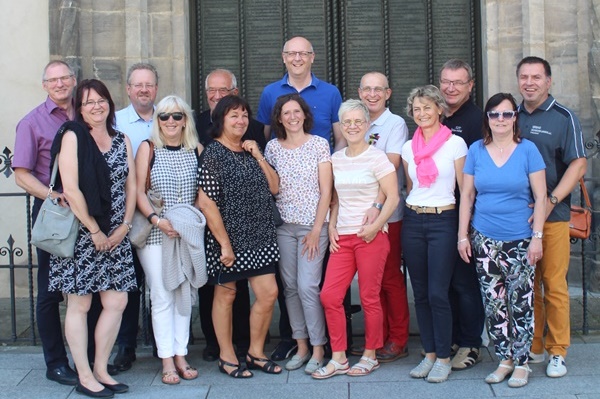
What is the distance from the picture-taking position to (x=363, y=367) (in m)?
5.87

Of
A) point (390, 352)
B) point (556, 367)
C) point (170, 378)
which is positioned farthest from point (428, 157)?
point (170, 378)

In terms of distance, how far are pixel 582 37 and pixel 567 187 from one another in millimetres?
3231


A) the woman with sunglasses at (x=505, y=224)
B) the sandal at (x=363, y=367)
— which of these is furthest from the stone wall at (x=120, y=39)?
the woman with sunglasses at (x=505, y=224)

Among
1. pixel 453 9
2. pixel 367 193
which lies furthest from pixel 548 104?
pixel 453 9

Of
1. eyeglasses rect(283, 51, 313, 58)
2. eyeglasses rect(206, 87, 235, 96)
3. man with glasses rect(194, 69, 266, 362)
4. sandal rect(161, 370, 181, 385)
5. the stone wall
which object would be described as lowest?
sandal rect(161, 370, 181, 385)

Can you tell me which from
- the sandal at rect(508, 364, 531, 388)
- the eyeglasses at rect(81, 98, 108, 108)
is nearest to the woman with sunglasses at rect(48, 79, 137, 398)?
the eyeglasses at rect(81, 98, 108, 108)

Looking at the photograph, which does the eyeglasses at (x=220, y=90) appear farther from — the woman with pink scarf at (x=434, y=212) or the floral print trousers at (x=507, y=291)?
the floral print trousers at (x=507, y=291)

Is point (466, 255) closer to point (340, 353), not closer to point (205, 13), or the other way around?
point (340, 353)

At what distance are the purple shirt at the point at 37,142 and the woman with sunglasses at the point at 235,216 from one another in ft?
3.41

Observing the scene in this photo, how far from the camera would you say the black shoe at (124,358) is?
6109 millimetres

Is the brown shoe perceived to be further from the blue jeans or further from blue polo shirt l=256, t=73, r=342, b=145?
blue polo shirt l=256, t=73, r=342, b=145

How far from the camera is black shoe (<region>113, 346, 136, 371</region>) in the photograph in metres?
6.11

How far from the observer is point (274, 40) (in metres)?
9.08

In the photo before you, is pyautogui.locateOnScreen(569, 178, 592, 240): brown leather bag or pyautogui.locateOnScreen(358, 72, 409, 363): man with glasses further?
pyautogui.locateOnScreen(358, 72, 409, 363): man with glasses
